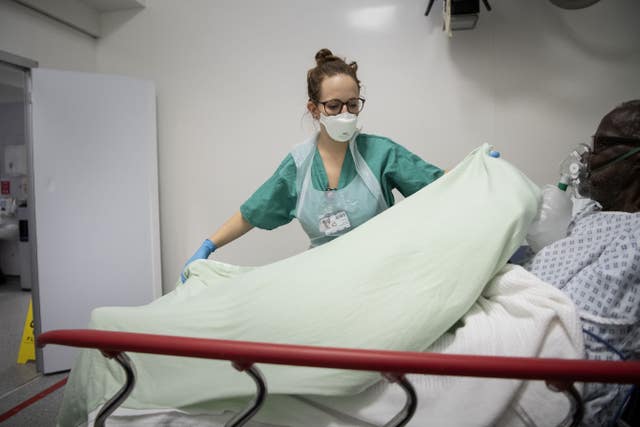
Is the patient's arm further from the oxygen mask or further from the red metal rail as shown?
the oxygen mask

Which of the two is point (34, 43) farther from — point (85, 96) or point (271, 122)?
point (271, 122)

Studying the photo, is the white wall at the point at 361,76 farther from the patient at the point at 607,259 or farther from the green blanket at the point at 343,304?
the green blanket at the point at 343,304

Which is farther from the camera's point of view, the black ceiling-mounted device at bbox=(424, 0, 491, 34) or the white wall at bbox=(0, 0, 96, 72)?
the white wall at bbox=(0, 0, 96, 72)

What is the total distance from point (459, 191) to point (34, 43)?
2381mm

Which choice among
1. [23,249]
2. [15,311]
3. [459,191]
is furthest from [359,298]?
[23,249]

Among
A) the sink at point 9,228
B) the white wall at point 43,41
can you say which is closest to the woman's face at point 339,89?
the white wall at point 43,41

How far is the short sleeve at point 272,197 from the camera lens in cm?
133

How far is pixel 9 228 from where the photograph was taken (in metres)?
3.64

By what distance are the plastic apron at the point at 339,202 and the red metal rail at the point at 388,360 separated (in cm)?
80

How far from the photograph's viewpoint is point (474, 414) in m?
0.57

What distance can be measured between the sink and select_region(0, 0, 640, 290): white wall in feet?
8.51

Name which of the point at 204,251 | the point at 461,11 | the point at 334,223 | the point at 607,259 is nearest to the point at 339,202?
the point at 334,223

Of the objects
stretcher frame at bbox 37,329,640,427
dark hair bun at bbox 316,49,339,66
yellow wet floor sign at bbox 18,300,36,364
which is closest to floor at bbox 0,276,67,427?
yellow wet floor sign at bbox 18,300,36,364

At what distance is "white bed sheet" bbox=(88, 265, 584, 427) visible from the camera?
22.5 inches
